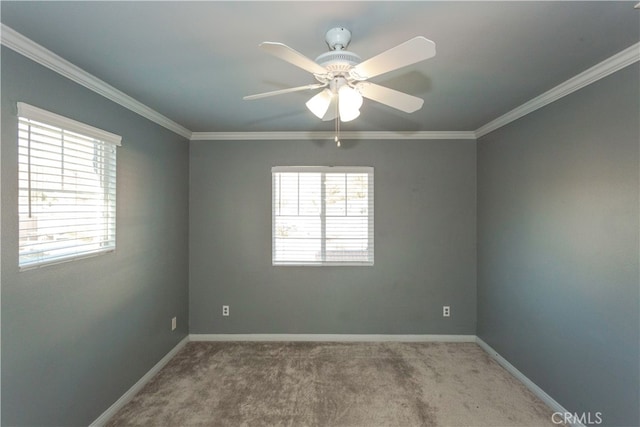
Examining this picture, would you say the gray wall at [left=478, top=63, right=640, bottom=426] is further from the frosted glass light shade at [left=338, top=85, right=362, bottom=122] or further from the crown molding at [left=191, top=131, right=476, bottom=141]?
the frosted glass light shade at [left=338, top=85, right=362, bottom=122]

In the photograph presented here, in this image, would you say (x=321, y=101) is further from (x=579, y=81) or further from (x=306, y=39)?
(x=579, y=81)

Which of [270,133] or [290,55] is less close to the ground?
[270,133]

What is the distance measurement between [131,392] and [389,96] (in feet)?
9.97

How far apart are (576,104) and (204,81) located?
270 centimetres

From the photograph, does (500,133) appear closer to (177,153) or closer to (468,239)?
(468,239)

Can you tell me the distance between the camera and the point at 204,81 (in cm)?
211

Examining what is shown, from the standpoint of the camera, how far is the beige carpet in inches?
87.4

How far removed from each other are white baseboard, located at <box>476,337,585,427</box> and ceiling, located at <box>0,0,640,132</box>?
2456mm

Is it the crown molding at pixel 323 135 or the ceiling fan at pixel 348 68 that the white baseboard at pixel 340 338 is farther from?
the ceiling fan at pixel 348 68

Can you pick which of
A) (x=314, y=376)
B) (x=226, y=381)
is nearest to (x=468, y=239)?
(x=314, y=376)

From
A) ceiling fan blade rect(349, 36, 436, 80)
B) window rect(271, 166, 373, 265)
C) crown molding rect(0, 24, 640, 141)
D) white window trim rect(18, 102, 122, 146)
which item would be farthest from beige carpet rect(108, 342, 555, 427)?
crown molding rect(0, 24, 640, 141)

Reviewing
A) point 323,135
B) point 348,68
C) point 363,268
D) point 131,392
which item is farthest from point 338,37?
point 131,392

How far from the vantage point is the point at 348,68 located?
1359 mm

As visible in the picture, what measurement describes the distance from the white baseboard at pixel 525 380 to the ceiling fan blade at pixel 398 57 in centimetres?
271
